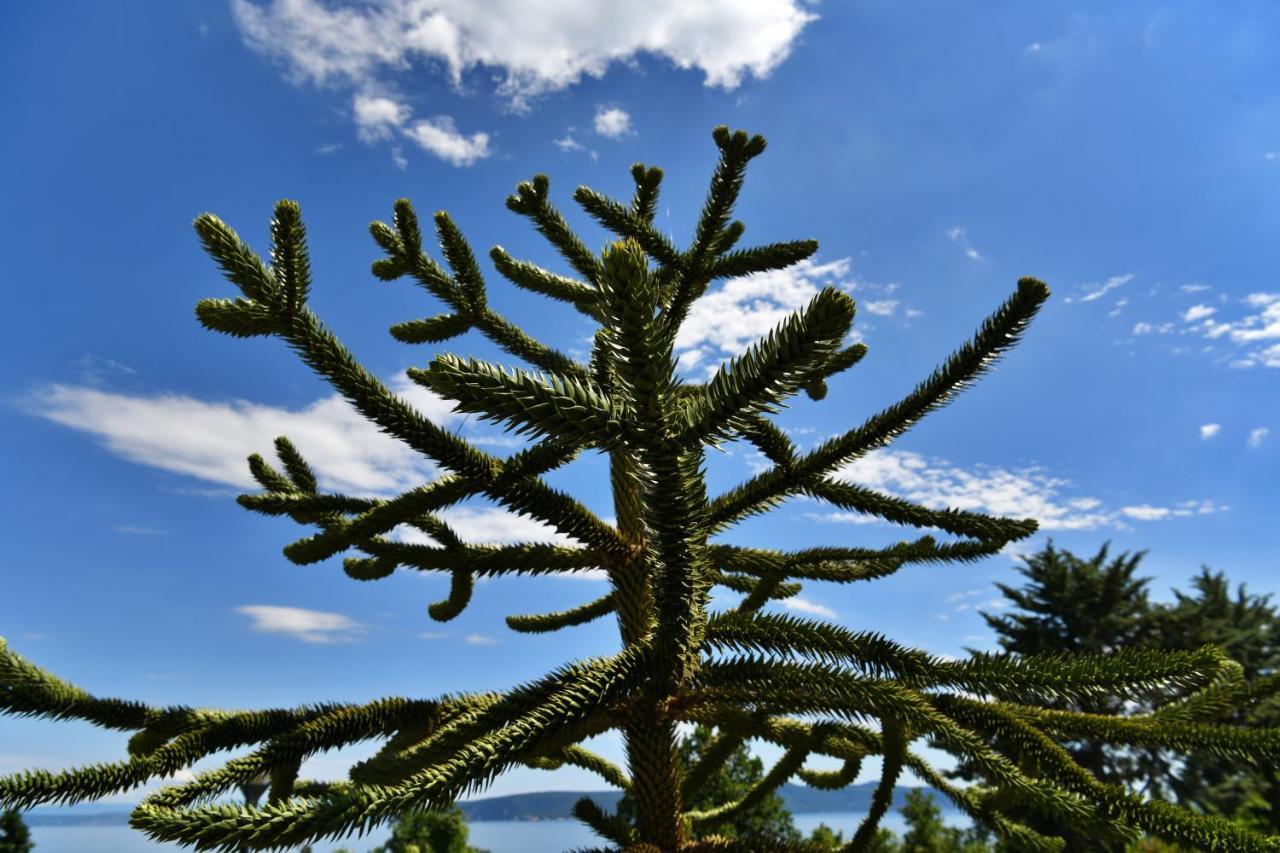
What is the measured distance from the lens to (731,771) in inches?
844

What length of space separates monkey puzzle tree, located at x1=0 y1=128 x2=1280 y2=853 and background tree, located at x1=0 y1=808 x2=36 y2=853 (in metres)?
16.1

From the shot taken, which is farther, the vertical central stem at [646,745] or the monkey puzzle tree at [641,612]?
the vertical central stem at [646,745]

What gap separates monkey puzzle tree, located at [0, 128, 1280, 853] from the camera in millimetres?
1332

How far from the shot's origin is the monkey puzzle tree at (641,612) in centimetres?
133

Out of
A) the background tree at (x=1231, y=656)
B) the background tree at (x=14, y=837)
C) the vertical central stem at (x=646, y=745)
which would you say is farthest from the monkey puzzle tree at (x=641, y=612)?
the background tree at (x=1231, y=656)

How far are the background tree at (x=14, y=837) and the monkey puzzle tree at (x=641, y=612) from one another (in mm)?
16147

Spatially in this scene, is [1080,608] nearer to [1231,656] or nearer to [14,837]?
[1231,656]

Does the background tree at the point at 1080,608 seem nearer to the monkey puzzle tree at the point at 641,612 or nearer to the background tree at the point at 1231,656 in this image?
the background tree at the point at 1231,656

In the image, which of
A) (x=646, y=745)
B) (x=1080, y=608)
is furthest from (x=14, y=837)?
(x=1080, y=608)

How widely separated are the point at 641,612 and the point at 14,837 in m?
18.9

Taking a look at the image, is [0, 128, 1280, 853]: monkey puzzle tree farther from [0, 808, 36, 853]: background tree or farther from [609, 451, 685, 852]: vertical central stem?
[0, 808, 36, 853]: background tree

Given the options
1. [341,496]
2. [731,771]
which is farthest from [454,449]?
[731,771]

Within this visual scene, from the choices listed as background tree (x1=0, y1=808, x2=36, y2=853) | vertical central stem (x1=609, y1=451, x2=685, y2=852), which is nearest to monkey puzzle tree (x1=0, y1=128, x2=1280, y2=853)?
vertical central stem (x1=609, y1=451, x2=685, y2=852)

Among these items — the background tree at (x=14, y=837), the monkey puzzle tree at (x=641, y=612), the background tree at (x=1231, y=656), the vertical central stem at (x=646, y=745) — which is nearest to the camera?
the monkey puzzle tree at (x=641, y=612)
